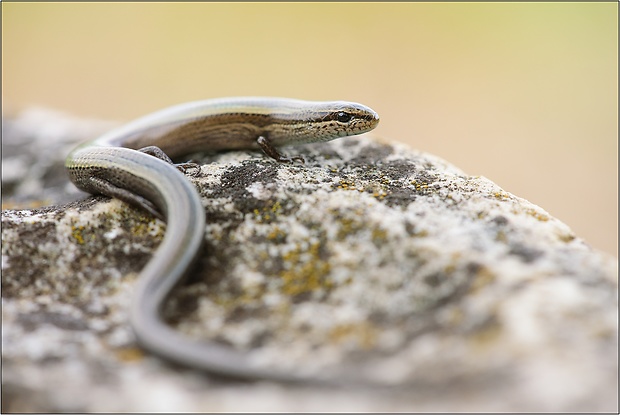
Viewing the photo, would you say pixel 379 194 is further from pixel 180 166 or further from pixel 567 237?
pixel 180 166

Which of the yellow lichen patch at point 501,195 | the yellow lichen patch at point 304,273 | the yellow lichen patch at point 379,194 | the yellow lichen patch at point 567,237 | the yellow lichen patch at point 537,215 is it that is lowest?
the yellow lichen patch at point 304,273

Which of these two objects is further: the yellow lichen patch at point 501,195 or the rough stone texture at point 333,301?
the yellow lichen patch at point 501,195

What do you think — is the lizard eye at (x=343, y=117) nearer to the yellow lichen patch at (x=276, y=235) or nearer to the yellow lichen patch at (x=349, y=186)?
the yellow lichen patch at (x=349, y=186)

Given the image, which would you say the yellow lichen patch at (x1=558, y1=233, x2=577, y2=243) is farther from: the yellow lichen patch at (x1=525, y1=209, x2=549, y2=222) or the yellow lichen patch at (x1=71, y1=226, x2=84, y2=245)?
the yellow lichen patch at (x1=71, y1=226, x2=84, y2=245)

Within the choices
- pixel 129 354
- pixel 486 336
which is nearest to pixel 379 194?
pixel 486 336

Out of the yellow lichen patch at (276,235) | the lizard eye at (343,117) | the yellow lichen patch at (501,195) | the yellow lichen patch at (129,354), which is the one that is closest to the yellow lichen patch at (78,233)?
the yellow lichen patch at (129,354)

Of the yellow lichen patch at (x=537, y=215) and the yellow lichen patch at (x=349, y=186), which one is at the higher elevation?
the yellow lichen patch at (x=349, y=186)

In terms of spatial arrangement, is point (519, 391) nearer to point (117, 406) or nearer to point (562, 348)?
point (562, 348)

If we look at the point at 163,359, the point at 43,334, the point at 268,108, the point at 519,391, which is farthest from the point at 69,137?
the point at 519,391
